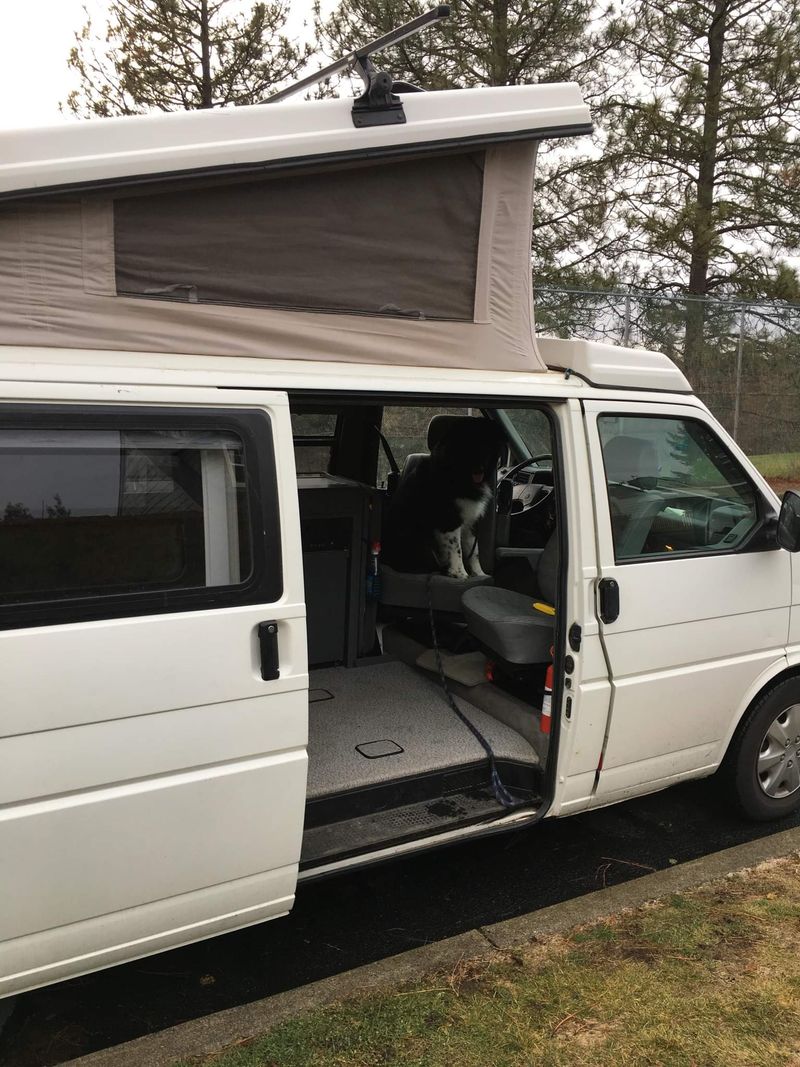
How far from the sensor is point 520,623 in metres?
3.78

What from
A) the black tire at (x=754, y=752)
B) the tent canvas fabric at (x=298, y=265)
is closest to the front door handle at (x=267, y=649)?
the tent canvas fabric at (x=298, y=265)

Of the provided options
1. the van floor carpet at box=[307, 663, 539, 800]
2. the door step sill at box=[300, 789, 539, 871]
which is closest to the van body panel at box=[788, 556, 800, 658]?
the van floor carpet at box=[307, 663, 539, 800]

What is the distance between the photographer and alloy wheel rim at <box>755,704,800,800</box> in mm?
4016

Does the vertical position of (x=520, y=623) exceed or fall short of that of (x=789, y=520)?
it falls short

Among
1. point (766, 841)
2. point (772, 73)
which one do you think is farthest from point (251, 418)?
point (772, 73)

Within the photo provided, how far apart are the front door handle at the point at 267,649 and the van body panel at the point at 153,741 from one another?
0.06ft

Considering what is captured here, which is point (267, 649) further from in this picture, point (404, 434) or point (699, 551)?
point (404, 434)

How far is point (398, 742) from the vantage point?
363 cm

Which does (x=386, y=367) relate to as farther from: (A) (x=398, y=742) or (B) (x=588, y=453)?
(A) (x=398, y=742)

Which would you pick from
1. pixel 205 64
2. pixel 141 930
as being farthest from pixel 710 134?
pixel 141 930

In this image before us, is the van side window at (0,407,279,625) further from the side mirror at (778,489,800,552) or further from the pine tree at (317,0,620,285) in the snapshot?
A: the pine tree at (317,0,620,285)

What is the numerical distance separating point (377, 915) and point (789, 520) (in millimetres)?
2354

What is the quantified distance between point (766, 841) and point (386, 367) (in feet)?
9.00

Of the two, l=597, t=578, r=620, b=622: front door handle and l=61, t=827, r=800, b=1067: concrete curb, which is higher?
l=597, t=578, r=620, b=622: front door handle
